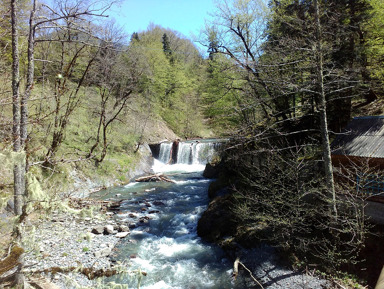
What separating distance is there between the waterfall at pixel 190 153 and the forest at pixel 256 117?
10.4 ft

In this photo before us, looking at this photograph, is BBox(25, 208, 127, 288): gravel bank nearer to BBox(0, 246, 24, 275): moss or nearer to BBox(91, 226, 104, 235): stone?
BBox(91, 226, 104, 235): stone

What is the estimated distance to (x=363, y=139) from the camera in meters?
7.43

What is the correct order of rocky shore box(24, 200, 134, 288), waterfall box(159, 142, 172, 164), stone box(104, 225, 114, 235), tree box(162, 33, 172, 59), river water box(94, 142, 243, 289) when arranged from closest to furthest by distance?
1. rocky shore box(24, 200, 134, 288)
2. river water box(94, 142, 243, 289)
3. stone box(104, 225, 114, 235)
4. waterfall box(159, 142, 172, 164)
5. tree box(162, 33, 172, 59)

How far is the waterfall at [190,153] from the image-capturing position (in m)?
22.9

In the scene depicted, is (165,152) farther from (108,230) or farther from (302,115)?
(302,115)

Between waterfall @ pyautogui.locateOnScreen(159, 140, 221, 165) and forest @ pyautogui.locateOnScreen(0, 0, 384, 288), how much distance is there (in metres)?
3.16

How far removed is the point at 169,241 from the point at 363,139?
7.64 m

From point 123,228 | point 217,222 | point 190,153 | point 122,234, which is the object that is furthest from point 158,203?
point 190,153

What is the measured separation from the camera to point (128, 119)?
24.6 m

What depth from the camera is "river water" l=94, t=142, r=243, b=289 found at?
24.5ft

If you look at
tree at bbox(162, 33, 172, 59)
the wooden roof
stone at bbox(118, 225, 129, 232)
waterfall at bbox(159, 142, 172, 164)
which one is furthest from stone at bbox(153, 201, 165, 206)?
tree at bbox(162, 33, 172, 59)

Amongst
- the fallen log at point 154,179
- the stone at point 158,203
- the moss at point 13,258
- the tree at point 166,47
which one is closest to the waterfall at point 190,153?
the fallen log at point 154,179

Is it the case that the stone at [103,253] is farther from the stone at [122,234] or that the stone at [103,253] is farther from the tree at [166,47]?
the tree at [166,47]

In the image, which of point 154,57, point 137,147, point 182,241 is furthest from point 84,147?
point 154,57
